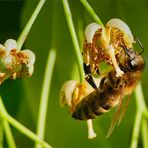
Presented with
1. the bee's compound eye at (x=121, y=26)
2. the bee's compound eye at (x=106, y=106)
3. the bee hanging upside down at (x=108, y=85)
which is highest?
the bee's compound eye at (x=121, y=26)

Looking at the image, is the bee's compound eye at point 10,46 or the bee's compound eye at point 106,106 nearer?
the bee's compound eye at point 10,46

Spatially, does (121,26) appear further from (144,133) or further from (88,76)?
(144,133)

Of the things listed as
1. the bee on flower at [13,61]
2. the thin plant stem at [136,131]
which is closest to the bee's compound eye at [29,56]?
the bee on flower at [13,61]

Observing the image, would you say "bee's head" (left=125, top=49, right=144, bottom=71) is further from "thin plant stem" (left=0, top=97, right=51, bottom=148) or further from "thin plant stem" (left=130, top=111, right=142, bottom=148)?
"thin plant stem" (left=0, top=97, right=51, bottom=148)

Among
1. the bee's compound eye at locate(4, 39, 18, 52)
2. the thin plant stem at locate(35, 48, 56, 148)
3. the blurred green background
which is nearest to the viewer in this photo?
the bee's compound eye at locate(4, 39, 18, 52)

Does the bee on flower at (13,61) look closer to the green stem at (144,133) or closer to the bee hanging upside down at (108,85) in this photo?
the bee hanging upside down at (108,85)

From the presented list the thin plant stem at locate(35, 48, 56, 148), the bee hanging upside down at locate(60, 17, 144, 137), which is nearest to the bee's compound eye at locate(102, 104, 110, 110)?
the bee hanging upside down at locate(60, 17, 144, 137)

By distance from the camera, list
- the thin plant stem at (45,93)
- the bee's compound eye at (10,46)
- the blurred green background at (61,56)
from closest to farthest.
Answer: the bee's compound eye at (10,46) → the thin plant stem at (45,93) → the blurred green background at (61,56)
